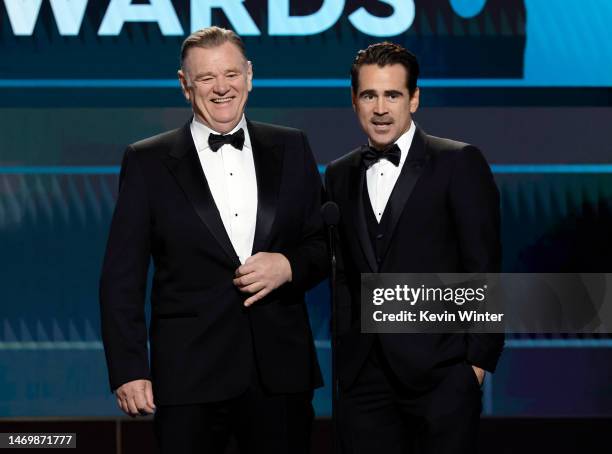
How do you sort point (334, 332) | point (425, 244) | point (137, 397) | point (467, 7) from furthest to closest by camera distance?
point (467, 7) → point (425, 244) → point (137, 397) → point (334, 332)

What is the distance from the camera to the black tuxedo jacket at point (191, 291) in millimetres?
2516

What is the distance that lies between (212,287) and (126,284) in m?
0.20

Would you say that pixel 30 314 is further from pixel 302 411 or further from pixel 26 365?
pixel 302 411

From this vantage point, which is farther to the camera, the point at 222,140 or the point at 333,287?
the point at 222,140

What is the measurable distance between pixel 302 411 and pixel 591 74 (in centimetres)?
194

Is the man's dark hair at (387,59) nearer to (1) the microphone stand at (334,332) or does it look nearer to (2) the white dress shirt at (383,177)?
(2) the white dress shirt at (383,177)

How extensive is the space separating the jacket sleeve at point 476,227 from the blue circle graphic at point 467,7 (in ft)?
4.39

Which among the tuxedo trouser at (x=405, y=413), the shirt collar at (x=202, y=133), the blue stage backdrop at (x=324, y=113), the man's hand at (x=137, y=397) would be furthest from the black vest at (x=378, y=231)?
the blue stage backdrop at (x=324, y=113)

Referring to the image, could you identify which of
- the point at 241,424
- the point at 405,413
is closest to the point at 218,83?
the point at 241,424

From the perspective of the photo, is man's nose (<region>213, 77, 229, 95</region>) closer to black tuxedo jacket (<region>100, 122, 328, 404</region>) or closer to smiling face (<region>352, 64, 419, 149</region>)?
black tuxedo jacket (<region>100, 122, 328, 404</region>)

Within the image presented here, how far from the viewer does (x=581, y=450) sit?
3891 millimetres

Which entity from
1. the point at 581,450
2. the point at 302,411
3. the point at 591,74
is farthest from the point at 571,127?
the point at 302,411

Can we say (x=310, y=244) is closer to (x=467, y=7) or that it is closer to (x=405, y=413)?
(x=405, y=413)

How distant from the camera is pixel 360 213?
2.64 meters
